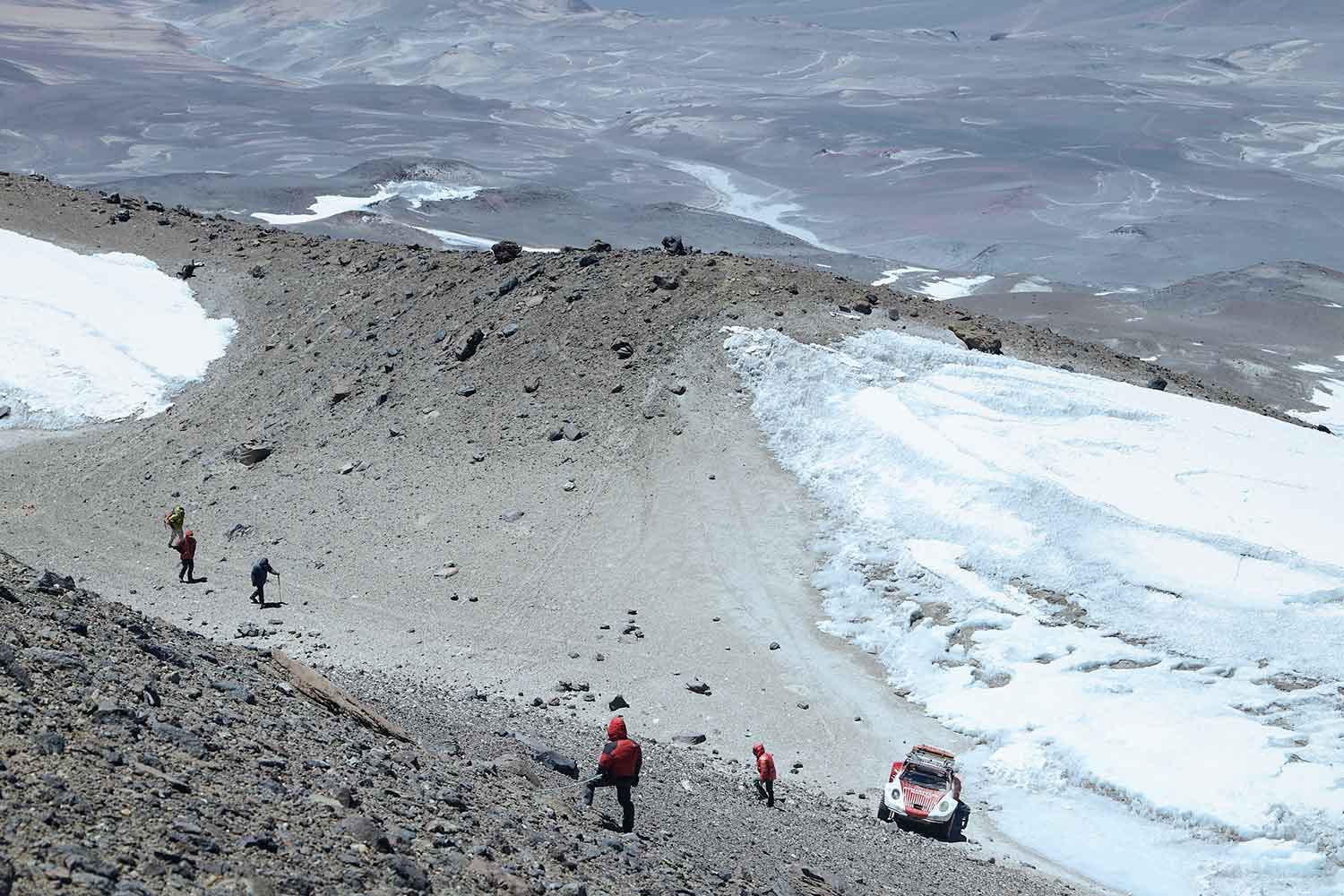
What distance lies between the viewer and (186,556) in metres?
21.6

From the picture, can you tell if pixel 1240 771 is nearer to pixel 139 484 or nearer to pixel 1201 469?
pixel 1201 469

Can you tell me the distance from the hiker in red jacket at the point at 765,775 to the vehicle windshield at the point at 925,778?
1.84 meters

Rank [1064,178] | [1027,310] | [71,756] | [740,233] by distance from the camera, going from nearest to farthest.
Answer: [71,756], [1027,310], [740,233], [1064,178]

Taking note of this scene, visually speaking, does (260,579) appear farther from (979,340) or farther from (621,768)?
(979,340)

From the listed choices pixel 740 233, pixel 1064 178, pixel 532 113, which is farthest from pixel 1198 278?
pixel 532 113

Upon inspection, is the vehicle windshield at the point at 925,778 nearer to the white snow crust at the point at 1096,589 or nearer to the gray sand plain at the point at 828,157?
the white snow crust at the point at 1096,589

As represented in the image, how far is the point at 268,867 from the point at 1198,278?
75251mm

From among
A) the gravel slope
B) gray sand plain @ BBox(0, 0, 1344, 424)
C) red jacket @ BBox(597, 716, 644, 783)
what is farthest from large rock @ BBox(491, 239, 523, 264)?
gray sand plain @ BBox(0, 0, 1344, 424)

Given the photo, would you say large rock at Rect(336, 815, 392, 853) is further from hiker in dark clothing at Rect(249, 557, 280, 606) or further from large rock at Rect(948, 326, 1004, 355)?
large rock at Rect(948, 326, 1004, 355)

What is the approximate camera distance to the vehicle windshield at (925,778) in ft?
52.2

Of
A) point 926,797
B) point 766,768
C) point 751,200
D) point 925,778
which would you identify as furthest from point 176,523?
point 751,200

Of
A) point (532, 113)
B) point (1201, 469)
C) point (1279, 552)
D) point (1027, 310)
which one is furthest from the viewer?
point (532, 113)

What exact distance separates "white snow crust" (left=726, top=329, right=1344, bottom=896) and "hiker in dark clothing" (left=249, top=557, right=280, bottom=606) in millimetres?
8992

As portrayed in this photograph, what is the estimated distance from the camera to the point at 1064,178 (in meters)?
127
